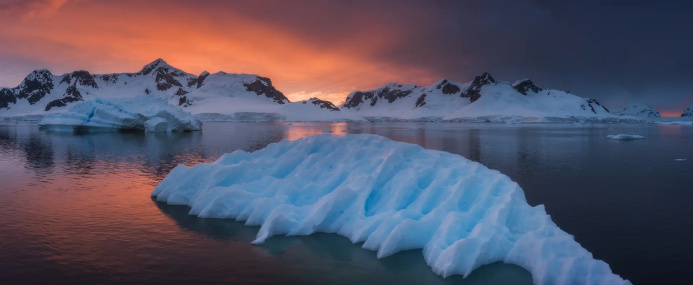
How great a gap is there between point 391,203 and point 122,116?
65.0 metres

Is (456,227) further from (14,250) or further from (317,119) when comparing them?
(317,119)

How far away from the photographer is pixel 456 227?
9.39 m

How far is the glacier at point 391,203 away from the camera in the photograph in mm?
8547

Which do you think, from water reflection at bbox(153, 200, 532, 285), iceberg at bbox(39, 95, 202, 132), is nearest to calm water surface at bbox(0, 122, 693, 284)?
water reflection at bbox(153, 200, 532, 285)

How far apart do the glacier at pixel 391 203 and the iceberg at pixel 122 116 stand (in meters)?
55.9

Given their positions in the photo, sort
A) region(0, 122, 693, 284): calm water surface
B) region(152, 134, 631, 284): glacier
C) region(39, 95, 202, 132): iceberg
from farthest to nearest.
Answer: region(39, 95, 202, 132): iceberg < region(152, 134, 631, 284): glacier < region(0, 122, 693, 284): calm water surface

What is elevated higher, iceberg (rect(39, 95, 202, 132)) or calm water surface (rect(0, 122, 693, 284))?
iceberg (rect(39, 95, 202, 132))

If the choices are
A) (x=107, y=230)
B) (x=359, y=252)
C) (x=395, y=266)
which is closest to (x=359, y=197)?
(x=359, y=252)

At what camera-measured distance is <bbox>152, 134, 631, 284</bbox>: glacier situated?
855 centimetres

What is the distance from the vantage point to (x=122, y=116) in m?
64.1

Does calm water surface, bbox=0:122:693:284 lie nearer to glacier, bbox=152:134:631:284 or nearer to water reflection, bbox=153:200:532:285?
water reflection, bbox=153:200:532:285

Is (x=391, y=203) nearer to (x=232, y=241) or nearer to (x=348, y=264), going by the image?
(x=348, y=264)

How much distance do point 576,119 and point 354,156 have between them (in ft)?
685

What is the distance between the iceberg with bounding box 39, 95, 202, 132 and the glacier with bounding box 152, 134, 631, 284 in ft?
183
